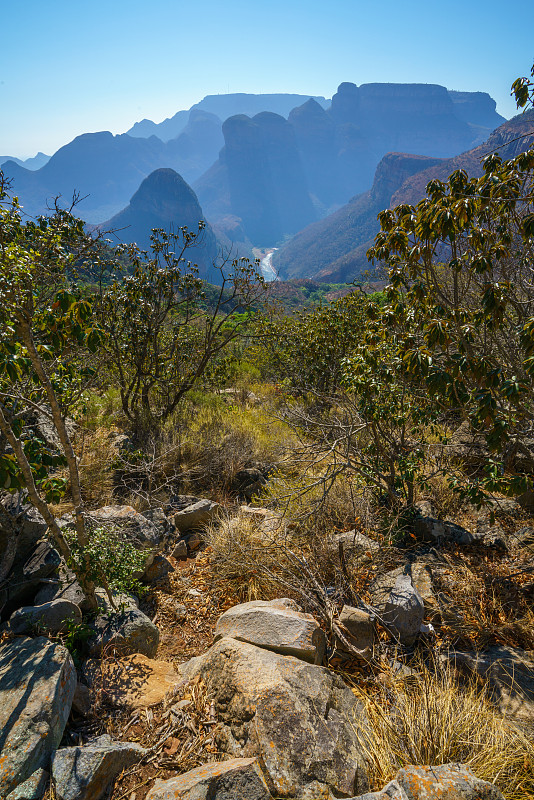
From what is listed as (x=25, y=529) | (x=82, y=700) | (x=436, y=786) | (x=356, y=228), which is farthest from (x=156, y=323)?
(x=356, y=228)

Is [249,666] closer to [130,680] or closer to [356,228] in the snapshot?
[130,680]

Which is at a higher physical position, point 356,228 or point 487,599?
point 356,228

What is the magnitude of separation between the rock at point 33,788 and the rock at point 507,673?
267 centimetres

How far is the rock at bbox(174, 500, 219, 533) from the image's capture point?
5.29 meters

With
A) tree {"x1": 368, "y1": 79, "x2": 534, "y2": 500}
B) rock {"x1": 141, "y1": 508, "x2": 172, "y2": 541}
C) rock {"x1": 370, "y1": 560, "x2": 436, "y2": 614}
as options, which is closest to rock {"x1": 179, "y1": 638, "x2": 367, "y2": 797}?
rock {"x1": 370, "y1": 560, "x2": 436, "y2": 614}

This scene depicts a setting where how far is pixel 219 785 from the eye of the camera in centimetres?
181

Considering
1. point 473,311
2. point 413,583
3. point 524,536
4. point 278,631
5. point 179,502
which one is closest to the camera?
point 278,631

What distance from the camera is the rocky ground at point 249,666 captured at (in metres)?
1.95

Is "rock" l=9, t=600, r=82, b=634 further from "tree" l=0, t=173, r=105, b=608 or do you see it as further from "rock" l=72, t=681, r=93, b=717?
"rock" l=72, t=681, r=93, b=717

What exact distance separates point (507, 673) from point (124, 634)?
9.38 ft

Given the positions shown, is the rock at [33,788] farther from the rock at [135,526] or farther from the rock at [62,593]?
the rock at [135,526]

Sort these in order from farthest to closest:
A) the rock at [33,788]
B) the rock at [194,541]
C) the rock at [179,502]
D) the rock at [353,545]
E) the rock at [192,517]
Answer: the rock at [179,502] → the rock at [192,517] → the rock at [194,541] → the rock at [353,545] → the rock at [33,788]

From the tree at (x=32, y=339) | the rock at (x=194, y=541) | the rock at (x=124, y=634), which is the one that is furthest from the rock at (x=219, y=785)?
the rock at (x=194, y=541)

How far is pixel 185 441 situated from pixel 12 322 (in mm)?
4221
